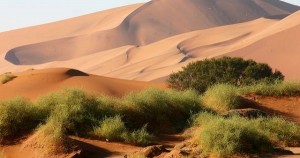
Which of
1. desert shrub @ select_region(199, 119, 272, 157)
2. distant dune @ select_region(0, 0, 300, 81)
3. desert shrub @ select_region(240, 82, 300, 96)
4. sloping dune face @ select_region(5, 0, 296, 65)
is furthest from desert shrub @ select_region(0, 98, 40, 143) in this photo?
sloping dune face @ select_region(5, 0, 296, 65)

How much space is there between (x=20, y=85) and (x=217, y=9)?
10739 centimetres

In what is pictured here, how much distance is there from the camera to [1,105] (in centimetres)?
1448

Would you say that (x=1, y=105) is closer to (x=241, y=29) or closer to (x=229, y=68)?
(x=229, y=68)

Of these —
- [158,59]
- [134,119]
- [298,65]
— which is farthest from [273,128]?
[158,59]

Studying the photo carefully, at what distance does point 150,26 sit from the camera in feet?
406

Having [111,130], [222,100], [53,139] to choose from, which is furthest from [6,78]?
[53,139]

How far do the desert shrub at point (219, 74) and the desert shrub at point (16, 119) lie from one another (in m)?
14.7

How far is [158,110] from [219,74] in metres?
13.8

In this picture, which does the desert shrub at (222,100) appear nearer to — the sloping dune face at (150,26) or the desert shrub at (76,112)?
the desert shrub at (76,112)

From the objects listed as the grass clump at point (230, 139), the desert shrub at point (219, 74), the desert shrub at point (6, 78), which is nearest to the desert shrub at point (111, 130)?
the grass clump at point (230, 139)

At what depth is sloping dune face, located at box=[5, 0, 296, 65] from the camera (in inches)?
4589

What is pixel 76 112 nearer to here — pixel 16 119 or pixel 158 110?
pixel 16 119

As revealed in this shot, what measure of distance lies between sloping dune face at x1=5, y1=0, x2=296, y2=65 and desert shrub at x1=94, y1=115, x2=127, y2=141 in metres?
96.2

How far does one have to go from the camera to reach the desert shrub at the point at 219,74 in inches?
1150
